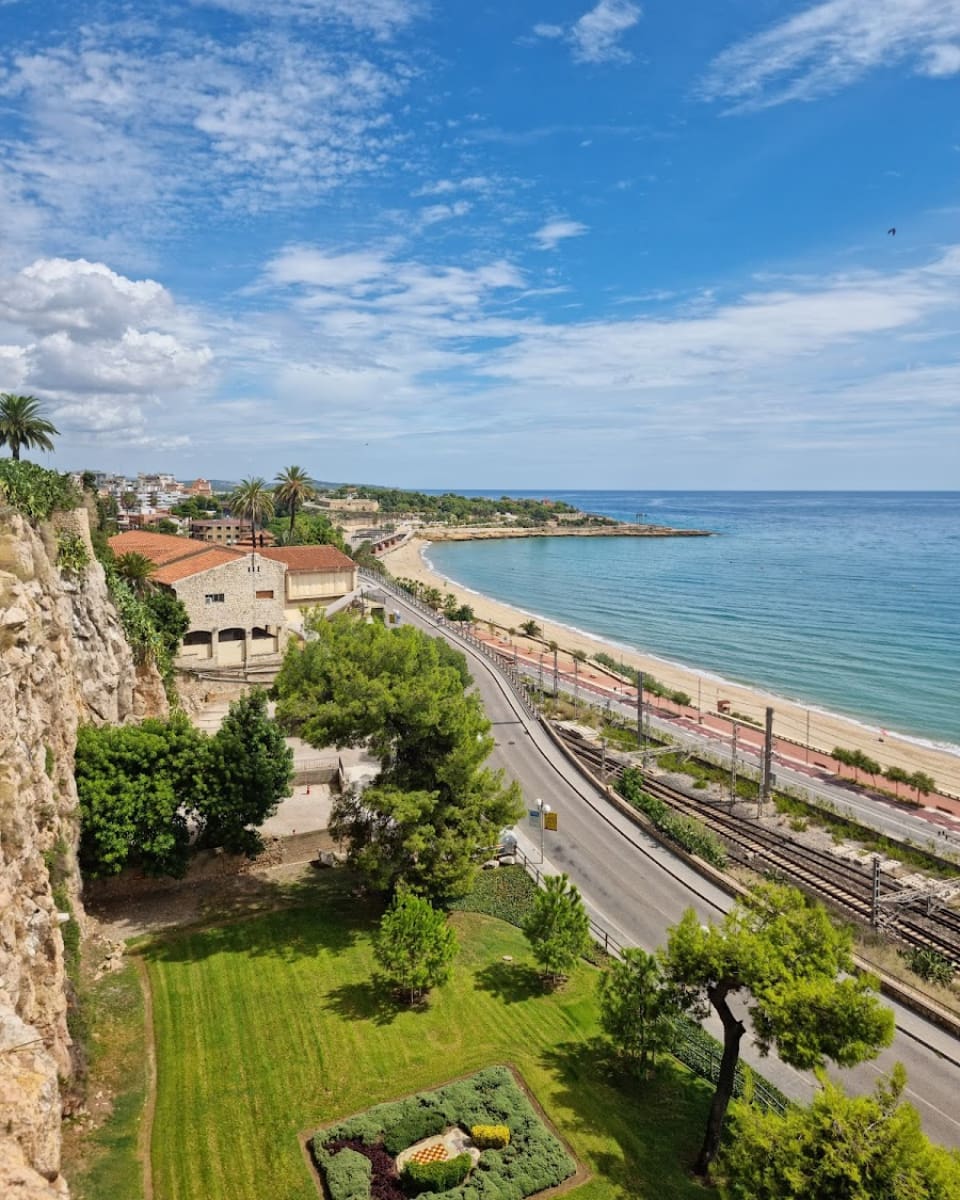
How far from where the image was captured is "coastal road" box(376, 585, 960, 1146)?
70.8 ft

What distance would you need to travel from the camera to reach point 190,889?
2977cm

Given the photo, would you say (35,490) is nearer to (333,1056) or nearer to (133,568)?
(133,568)

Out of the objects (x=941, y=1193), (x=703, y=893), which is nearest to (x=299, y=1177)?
(x=941, y=1193)

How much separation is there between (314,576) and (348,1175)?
178 ft

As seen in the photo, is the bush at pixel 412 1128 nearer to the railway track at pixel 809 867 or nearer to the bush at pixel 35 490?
the railway track at pixel 809 867

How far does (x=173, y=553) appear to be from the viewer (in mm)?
58500

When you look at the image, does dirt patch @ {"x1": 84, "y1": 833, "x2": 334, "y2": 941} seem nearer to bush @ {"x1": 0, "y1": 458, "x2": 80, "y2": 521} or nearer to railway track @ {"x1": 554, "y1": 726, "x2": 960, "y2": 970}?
bush @ {"x1": 0, "y1": 458, "x2": 80, "y2": 521}

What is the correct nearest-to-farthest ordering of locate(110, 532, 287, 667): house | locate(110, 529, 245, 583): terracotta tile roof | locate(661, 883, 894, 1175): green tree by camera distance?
1. locate(661, 883, 894, 1175): green tree
2. locate(110, 532, 287, 667): house
3. locate(110, 529, 245, 583): terracotta tile roof

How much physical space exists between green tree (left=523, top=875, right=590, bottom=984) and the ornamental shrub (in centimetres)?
839

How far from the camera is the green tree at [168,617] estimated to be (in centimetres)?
4841

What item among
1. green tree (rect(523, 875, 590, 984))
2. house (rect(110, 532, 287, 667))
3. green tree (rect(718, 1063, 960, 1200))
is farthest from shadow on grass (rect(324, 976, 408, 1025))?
house (rect(110, 532, 287, 667))

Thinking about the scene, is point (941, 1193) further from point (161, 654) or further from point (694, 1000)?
point (161, 654)

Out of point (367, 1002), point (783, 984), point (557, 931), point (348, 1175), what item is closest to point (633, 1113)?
point (557, 931)

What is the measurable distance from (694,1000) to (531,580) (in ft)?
437
